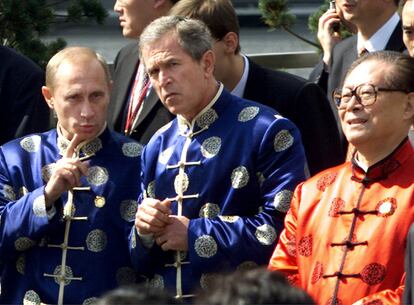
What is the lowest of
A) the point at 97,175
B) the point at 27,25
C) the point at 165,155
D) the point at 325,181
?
the point at 27,25

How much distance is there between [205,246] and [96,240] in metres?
0.48

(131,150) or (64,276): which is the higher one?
(131,150)

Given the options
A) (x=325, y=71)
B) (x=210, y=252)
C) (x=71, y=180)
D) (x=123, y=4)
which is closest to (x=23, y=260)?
(x=71, y=180)

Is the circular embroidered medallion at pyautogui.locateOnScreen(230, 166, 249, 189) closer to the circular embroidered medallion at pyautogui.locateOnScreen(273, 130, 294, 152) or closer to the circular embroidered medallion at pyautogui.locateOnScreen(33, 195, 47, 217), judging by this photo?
the circular embroidered medallion at pyautogui.locateOnScreen(273, 130, 294, 152)

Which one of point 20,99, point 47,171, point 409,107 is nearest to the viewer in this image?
point 409,107

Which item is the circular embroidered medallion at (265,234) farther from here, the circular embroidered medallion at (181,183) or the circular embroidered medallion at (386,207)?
the circular embroidered medallion at (386,207)

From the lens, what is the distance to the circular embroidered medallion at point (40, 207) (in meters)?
4.77

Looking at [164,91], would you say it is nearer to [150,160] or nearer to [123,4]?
[150,160]

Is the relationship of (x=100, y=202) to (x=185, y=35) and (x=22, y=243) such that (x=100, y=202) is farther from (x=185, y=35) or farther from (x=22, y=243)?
(x=185, y=35)

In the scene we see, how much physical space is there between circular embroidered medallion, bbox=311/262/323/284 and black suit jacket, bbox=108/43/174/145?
1537 millimetres

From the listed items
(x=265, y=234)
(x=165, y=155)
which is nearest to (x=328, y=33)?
(x=165, y=155)

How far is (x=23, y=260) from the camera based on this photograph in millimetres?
4887

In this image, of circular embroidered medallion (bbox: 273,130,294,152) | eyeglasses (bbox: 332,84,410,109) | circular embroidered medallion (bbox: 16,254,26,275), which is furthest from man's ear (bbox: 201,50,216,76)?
circular embroidered medallion (bbox: 16,254,26,275)

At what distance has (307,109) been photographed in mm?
5434
